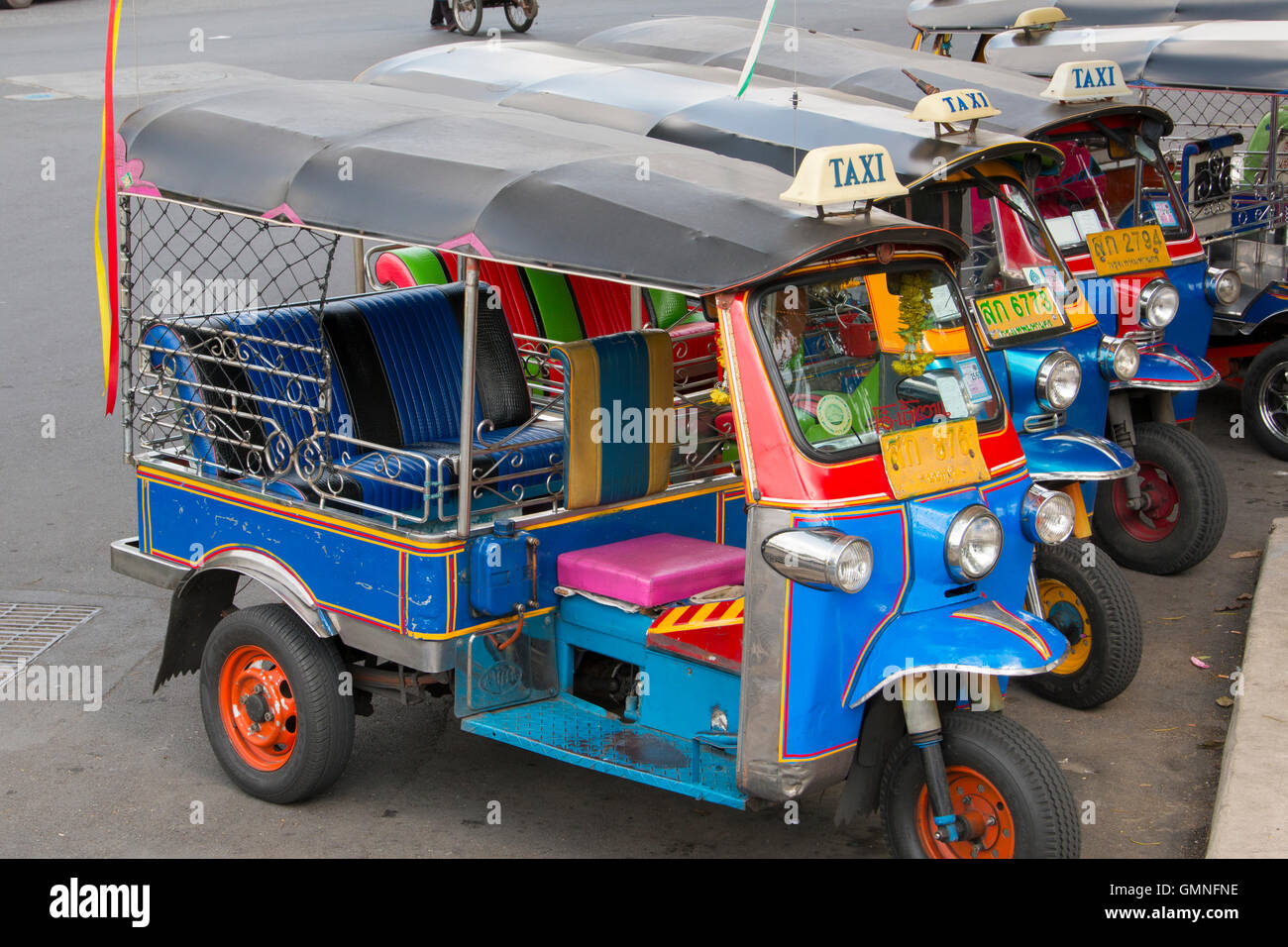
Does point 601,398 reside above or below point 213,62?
below

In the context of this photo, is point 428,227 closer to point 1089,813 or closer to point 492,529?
point 492,529

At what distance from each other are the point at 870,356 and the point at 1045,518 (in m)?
0.74

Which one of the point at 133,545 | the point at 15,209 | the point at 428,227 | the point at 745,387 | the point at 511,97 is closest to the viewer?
the point at 745,387

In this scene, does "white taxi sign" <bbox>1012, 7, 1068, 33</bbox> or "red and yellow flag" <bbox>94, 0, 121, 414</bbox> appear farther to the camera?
"white taxi sign" <bbox>1012, 7, 1068, 33</bbox>

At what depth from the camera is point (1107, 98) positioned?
317 inches

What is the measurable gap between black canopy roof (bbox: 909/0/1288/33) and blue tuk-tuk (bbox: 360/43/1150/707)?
2446 millimetres

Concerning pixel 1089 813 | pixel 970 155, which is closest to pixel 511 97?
pixel 970 155

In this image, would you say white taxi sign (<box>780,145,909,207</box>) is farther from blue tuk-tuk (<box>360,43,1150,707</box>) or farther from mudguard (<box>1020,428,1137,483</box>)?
mudguard (<box>1020,428,1137,483</box>)

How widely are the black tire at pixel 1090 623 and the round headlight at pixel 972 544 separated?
182cm

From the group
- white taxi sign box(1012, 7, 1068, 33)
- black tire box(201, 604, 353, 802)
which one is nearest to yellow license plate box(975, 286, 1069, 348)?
black tire box(201, 604, 353, 802)

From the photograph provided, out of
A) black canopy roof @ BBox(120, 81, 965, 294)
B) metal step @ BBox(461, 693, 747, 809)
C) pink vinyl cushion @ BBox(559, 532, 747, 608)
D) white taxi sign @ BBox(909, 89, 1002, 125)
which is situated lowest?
metal step @ BBox(461, 693, 747, 809)

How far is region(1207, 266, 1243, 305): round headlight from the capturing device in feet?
27.2

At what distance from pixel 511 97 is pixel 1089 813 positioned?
5418mm

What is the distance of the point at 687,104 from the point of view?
8633 mm
